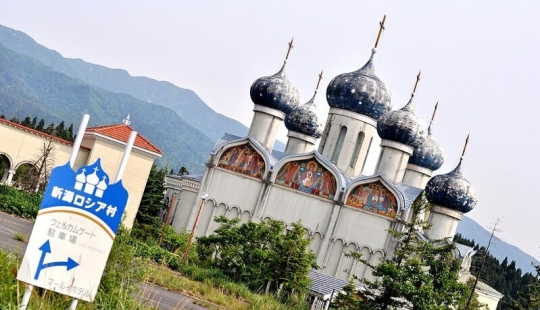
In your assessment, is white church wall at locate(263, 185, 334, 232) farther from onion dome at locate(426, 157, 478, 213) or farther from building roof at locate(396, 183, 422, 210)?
onion dome at locate(426, 157, 478, 213)

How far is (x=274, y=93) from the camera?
135 feet

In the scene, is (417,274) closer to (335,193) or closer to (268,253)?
(268,253)

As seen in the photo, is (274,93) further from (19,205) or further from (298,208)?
(19,205)

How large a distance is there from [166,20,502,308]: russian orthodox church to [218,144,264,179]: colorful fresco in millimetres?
49

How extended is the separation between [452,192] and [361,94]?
692 cm

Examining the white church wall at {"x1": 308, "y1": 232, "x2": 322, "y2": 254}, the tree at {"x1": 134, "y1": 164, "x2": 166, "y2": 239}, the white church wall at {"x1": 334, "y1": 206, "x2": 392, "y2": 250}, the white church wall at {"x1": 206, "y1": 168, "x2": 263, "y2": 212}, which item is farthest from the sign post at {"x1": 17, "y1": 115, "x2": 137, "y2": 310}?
the tree at {"x1": 134, "y1": 164, "x2": 166, "y2": 239}

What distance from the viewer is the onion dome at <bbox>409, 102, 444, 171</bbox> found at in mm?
44156

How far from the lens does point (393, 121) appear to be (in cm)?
3784

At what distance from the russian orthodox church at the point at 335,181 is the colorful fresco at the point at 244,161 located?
0.05 metres

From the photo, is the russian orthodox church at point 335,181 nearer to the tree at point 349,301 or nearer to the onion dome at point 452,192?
the onion dome at point 452,192

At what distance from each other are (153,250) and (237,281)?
10.6 feet

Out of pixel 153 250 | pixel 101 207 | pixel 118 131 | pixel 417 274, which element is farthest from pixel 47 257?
pixel 118 131

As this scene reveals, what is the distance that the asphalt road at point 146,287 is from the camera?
50.3 ft

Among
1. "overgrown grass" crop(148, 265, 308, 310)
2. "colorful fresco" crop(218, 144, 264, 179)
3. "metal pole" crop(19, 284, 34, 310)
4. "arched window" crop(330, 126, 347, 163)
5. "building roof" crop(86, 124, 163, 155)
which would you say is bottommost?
"overgrown grass" crop(148, 265, 308, 310)
